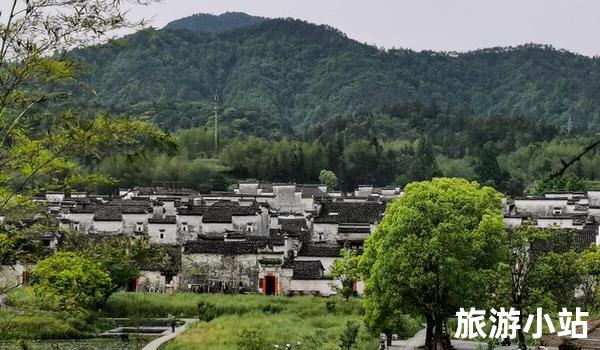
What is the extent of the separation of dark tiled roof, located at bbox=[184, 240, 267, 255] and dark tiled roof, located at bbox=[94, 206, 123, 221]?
7801mm

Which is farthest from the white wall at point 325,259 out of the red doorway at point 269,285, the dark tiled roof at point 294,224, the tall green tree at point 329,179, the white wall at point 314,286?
the tall green tree at point 329,179

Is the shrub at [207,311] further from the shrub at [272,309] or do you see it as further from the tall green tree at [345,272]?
the tall green tree at [345,272]

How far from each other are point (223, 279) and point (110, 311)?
5341 mm

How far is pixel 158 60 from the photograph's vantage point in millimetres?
181250

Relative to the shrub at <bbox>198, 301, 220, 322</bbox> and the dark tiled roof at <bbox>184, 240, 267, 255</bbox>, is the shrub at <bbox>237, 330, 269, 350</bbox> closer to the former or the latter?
the shrub at <bbox>198, 301, 220, 322</bbox>

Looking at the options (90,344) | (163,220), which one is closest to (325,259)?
(163,220)

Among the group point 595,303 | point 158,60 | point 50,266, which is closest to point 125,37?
point 50,266

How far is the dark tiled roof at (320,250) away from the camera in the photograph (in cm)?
3606

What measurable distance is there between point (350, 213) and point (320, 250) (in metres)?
6.23

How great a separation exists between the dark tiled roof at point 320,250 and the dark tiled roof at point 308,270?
2.02 ft

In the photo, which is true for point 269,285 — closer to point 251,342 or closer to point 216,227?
point 216,227

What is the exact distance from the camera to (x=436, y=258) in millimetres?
22609

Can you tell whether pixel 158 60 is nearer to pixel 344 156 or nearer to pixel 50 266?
pixel 344 156

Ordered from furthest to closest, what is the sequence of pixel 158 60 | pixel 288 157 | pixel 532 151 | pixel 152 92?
1. pixel 158 60
2. pixel 152 92
3. pixel 532 151
4. pixel 288 157
